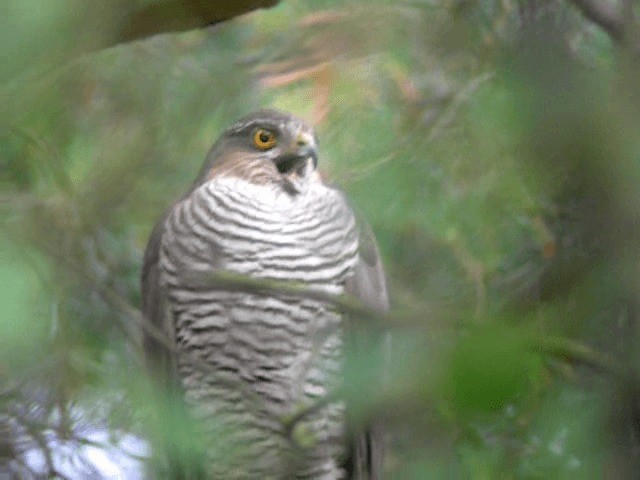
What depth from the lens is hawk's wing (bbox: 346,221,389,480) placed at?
236cm

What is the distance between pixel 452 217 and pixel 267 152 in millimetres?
1417

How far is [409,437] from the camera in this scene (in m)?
0.86

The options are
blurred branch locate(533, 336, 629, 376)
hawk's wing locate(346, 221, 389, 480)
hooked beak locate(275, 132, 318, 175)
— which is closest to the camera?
blurred branch locate(533, 336, 629, 376)

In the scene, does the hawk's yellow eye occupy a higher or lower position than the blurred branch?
lower

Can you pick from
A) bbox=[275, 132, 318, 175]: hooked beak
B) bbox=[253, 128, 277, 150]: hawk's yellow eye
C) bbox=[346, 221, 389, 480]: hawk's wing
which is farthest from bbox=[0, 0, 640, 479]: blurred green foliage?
bbox=[253, 128, 277, 150]: hawk's yellow eye

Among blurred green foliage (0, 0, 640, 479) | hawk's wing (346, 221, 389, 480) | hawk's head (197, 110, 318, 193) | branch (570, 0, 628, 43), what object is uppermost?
branch (570, 0, 628, 43)

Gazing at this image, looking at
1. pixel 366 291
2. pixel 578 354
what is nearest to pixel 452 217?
pixel 578 354

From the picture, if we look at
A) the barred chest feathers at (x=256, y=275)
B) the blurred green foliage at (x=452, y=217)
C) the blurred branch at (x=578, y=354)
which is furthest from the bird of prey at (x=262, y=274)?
the blurred branch at (x=578, y=354)

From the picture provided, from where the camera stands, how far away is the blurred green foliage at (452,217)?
590mm

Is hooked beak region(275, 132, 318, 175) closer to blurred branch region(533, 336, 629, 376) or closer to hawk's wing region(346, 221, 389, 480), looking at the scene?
hawk's wing region(346, 221, 389, 480)

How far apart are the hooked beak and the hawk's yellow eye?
0.04 m

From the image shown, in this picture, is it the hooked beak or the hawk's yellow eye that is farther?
the hawk's yellow eye

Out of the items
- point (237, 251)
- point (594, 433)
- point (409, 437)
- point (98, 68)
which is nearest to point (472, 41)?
point (409, 437)

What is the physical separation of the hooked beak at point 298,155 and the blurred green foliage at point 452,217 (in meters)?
0.63
